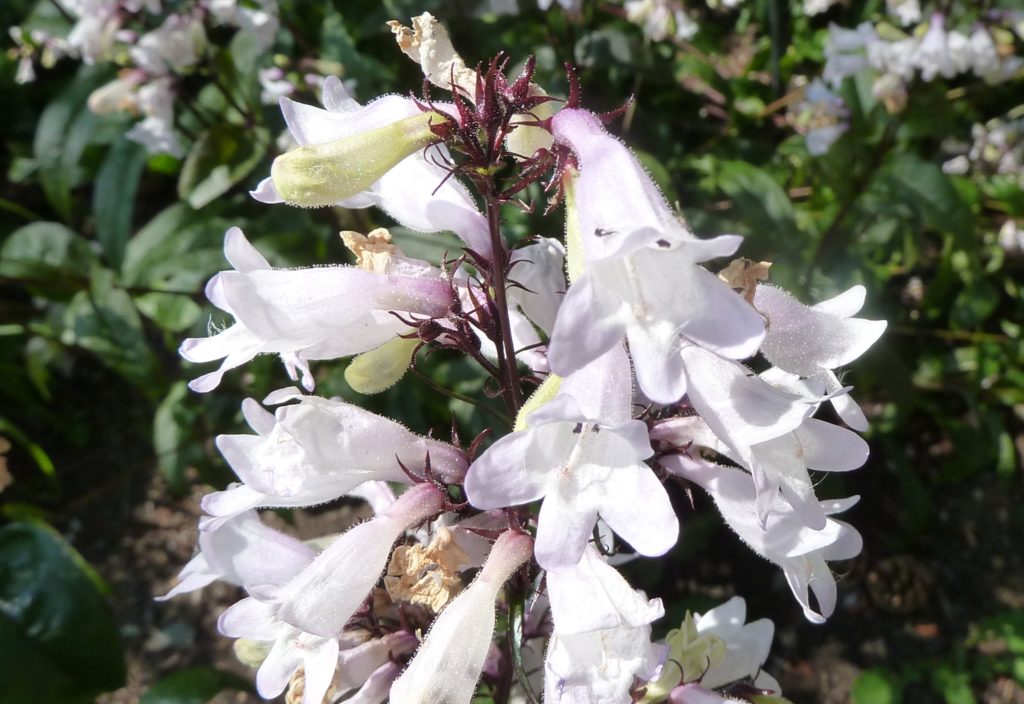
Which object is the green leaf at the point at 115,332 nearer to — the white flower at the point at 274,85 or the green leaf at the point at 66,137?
the green leaf at the point at 66,137

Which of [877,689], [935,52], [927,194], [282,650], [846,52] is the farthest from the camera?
[846,52]

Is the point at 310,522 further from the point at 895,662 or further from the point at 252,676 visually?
the point at 895,662

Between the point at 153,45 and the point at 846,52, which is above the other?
the point at 153,45

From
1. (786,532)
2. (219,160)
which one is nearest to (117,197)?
(219,160)

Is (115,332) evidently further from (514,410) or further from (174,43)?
(514,410)

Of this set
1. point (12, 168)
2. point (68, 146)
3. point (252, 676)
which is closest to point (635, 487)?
point (252, 676)

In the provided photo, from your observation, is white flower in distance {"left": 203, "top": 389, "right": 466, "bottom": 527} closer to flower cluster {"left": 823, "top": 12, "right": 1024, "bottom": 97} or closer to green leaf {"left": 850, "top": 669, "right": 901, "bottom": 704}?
green leaf {"left": 850, "top": 669, "right": 901, "bottom": 704}

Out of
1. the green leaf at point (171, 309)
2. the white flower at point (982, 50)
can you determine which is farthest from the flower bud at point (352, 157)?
the white flower at point (982, 50)
